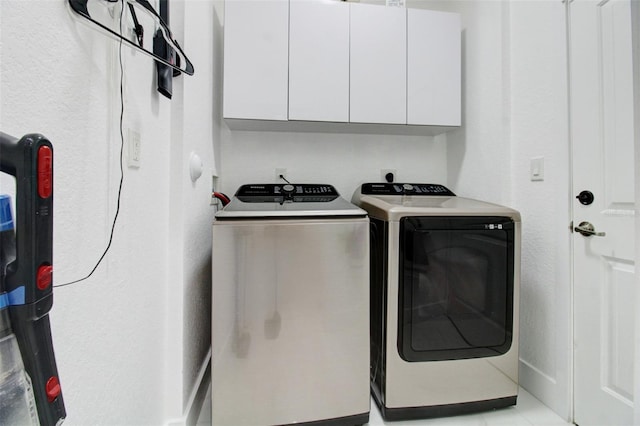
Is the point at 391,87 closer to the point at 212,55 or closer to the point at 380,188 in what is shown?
the point at 380,188

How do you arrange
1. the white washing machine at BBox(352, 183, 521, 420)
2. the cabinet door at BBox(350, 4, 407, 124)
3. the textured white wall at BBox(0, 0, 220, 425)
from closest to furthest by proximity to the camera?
1. the textured white wall at BBox(0, 0, 220, 425)
2. the white washing machine at BBox(352, 183, 521, 420)
3. the cabinet door at BBox(350, 4, 407, 124)

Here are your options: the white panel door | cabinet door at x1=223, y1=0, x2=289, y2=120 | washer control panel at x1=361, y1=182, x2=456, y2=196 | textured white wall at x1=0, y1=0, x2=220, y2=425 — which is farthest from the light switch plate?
textured white wall at x1=0, y1=0, x2=220, y2=425

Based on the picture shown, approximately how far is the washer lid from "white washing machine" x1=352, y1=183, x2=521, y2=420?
0.75 ft

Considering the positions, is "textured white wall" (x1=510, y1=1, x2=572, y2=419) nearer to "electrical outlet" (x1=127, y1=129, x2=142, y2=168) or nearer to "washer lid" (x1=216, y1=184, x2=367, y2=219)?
"washer lid" (x1=216, y1=184, x2=367, y2=219)

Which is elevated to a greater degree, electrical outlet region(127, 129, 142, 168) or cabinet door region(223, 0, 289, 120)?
cabinet door region(223, 0, 289, 120)

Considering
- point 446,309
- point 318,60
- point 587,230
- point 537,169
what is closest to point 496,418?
point 446,309

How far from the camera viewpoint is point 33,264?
0.31 m

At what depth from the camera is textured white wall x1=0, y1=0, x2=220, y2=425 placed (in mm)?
529

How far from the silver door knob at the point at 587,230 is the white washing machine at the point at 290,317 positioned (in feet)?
3.09

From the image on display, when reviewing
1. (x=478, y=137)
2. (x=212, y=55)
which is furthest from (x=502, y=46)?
(x=212, y=55)

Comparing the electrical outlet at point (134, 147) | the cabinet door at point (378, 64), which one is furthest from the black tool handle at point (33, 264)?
the cabinet door at point (378, 64)

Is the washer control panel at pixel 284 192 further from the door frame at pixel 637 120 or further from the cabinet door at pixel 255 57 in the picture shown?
the door frame at pixel 637 120

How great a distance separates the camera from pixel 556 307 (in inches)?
52.3

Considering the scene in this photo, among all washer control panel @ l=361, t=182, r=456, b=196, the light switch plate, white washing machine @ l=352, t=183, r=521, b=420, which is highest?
the light switch plate
